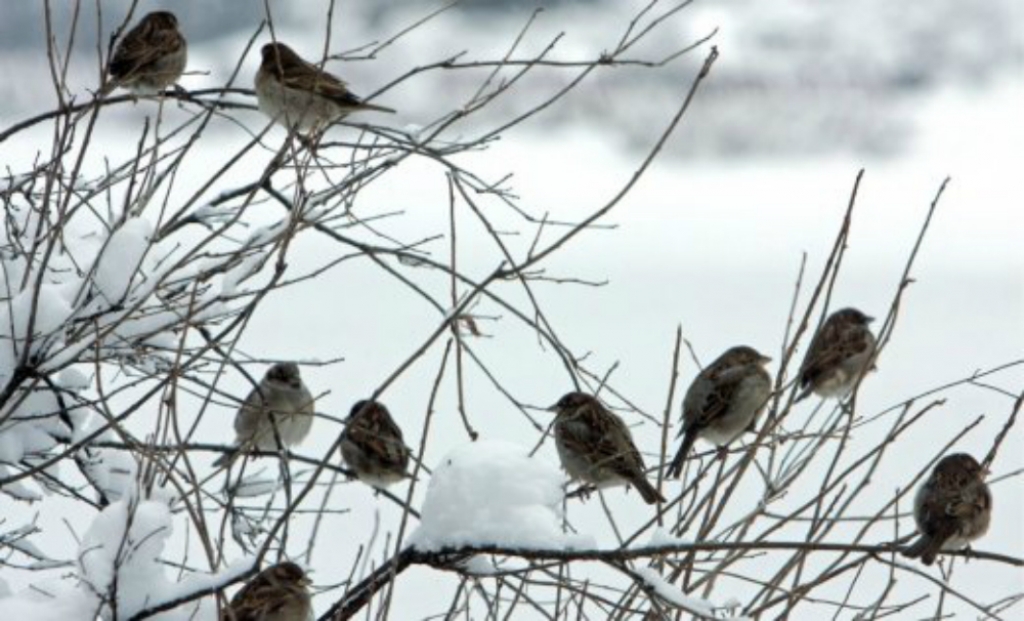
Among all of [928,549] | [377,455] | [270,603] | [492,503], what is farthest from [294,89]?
[492,503]

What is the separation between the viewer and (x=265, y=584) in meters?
4.56

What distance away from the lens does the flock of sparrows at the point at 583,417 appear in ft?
16.5

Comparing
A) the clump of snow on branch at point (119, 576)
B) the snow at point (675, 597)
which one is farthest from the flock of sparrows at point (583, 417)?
the snow at point (675, 597)

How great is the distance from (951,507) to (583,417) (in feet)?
5.39

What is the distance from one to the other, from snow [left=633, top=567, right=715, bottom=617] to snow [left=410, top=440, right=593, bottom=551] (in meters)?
0.13

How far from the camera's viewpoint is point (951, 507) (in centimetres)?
510

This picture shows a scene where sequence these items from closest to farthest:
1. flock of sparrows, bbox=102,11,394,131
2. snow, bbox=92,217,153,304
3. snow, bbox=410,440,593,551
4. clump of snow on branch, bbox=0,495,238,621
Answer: snow, bbox=410,440,593,551 → clump of snow on branch, bbox=0,495,238,621 → snow, bbox=92,217,153,304 → flock of sparrows, bbox=102,11,394,131

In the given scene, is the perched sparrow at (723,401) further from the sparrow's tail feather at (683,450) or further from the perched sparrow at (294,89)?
the perched sparrow at (294,89)

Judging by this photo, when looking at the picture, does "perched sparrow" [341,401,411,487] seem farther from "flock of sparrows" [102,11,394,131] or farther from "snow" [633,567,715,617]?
"snow" [633,567,715,617]

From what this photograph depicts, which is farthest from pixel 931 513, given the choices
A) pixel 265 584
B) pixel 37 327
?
pixel 37 327

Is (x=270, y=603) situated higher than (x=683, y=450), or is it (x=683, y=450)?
(x=683, y=450)

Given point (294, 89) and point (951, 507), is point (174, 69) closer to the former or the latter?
point (294, 89)

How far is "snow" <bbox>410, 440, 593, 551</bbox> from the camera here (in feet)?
9.46

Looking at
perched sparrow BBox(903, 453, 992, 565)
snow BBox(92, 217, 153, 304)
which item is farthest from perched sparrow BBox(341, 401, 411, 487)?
snow BBox(92, 217, 153, 304)
